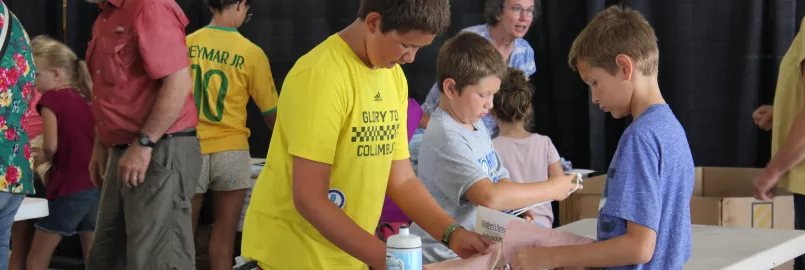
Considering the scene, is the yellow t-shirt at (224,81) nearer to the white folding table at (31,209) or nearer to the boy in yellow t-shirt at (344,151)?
the white folding table at (31,209)

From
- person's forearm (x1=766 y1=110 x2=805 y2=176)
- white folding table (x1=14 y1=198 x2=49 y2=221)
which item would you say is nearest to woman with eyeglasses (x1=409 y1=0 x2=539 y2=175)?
person's forearm (x1=766 y1=110 x2=805 y2=176)

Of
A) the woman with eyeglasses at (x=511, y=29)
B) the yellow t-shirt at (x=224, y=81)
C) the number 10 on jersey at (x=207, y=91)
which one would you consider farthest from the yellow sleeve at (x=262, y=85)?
the woman with eyeglasses at (x=511, y=29)

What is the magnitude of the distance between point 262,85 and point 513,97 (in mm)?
→ 1363

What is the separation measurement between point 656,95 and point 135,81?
69.9 inches

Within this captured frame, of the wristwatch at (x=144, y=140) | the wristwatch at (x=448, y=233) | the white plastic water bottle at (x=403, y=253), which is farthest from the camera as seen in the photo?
the wristwatch at (x=144, y=140)

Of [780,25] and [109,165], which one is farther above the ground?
[780,25]

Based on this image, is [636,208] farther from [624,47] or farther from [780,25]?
[780,25]

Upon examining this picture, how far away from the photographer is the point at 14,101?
2570 mm

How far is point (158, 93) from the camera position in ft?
9.93

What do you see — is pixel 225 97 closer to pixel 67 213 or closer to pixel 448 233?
pixel 67 213

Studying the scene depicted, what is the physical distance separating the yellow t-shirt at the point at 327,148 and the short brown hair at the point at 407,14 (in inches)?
4.9

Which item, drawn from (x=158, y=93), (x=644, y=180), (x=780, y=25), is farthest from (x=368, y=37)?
(x=780, y=25)

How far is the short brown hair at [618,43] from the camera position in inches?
74.1

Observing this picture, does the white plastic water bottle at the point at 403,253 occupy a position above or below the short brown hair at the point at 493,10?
below
